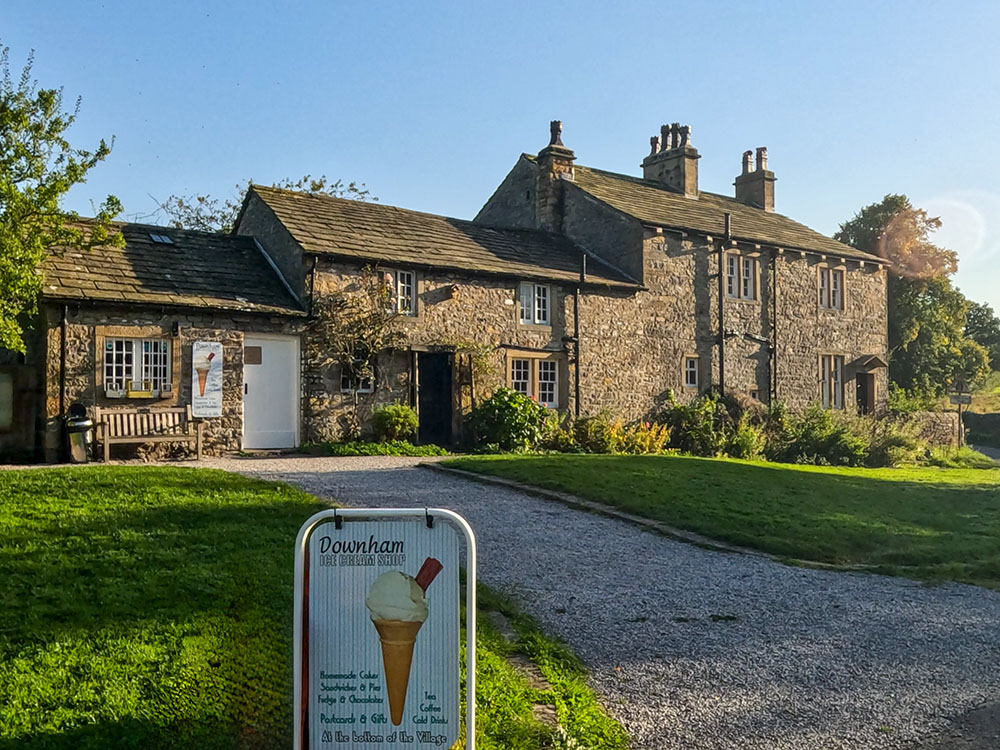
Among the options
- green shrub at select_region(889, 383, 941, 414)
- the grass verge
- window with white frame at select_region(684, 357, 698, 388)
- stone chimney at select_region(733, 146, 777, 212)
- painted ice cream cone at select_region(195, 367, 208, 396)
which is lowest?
the grass verge

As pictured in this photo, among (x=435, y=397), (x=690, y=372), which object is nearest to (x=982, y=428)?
(x=690, y=372)

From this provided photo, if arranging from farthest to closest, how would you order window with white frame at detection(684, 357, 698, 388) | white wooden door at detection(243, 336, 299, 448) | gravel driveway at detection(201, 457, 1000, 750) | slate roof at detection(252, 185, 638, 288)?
1. window with white frame at detection(684, 357, 698, 388)
2. slate roof at detection(252, 185, 638, 288)
3. white wooden door at detection(243, 336, 299, 448)
4. gravel driveway at detection(201, 457, 1000, 750)

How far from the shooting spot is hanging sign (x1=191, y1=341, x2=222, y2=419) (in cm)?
1842

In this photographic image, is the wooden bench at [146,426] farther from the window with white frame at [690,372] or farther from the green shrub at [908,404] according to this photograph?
the green shrub at [908,404]

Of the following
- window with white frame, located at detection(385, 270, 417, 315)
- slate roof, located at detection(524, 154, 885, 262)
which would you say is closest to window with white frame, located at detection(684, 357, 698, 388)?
slate roof, located at detection(524, 154, 885, 262)

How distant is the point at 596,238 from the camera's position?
27.4 meters

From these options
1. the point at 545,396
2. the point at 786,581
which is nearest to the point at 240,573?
the point at 786,581

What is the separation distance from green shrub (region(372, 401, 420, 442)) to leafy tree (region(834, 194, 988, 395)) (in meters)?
29.6

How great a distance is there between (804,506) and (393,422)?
31.7ft

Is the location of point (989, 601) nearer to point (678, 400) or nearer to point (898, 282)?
point (678, 400)

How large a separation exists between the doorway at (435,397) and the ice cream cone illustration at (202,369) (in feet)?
16.9

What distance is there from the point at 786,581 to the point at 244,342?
13.4 metres

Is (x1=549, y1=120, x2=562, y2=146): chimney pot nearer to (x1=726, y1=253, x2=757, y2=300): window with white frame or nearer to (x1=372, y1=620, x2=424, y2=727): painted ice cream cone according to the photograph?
(x1=726, y1=253, x2=757, y2=300): window with white frame

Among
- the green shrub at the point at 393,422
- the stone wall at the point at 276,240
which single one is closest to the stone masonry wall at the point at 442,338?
the stone wall at the point at 276,240
